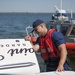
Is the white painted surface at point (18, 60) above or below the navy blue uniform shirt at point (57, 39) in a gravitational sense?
below

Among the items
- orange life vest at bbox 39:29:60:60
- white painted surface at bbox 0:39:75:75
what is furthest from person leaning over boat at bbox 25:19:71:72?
white painted surface at bbox 0:39:75:75

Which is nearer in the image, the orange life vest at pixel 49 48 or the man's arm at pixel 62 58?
the man's arm at pixel 62 58

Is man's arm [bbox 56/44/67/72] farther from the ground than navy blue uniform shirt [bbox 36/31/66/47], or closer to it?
closer to it

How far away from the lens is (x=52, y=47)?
4.91m

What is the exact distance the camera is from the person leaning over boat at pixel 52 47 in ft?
15.5

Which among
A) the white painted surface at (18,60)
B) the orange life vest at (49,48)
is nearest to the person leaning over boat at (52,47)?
the orange life vest at (49,48)

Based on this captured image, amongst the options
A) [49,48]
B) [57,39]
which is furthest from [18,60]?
[57,39]

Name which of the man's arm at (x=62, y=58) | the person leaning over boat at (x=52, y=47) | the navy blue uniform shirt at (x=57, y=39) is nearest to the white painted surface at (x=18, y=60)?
the man's arm at (x=62, y=58)

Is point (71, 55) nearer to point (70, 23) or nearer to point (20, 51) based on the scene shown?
point (70, 23)

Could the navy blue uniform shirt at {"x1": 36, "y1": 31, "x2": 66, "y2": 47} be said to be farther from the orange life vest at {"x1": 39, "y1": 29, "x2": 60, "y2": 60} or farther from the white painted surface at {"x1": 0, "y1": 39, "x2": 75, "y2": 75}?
the white painted surface at {"x1": 0, "y1": 39, "x2": 75, "y2": 75}

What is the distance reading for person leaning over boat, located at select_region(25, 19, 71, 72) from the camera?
15.5 ft

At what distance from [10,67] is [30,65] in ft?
0.90

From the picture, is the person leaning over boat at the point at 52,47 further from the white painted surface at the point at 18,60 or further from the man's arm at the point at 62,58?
the white painted surface at the point at 18,60

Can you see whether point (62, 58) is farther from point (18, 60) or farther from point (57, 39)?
point (18, 60)
